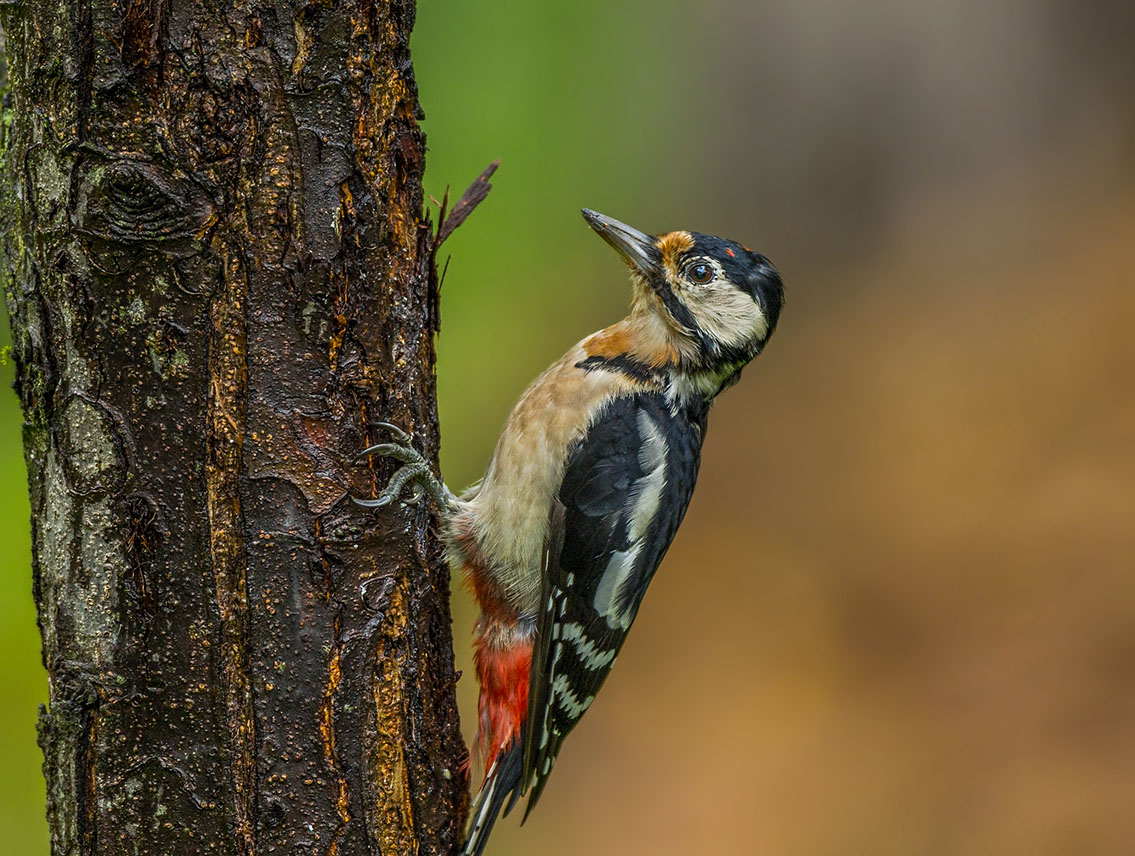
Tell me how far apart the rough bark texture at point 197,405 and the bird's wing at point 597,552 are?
82 centimetres

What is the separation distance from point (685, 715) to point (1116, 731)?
2.39m

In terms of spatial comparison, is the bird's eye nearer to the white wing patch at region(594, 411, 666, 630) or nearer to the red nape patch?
the white wing patch at region(594, 411, 666, 630)

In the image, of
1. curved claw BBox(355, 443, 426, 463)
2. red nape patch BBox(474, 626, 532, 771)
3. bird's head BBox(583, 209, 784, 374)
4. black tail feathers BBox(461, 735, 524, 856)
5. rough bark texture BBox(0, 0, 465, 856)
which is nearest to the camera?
rough bark texture BBox(0, 0, 465, 856)

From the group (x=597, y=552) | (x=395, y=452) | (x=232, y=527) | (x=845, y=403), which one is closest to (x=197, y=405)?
(x=232, y=527)

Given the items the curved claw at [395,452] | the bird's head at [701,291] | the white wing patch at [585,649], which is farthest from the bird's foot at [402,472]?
the bird's head at [701,291]

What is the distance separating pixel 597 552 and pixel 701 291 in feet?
2.90

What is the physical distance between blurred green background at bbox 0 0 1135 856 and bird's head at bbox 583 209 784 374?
202cm

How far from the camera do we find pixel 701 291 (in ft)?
10.6

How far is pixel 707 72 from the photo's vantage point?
7379 mm

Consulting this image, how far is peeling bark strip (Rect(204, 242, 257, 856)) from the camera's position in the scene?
1949 millimetres

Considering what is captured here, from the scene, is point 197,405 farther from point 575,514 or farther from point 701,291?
point 701,291

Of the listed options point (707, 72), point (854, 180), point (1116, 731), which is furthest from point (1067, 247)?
point (1116, 731)

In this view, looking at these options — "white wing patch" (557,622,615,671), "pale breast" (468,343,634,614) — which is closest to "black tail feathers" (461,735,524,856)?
"white wing patch" (557,622,615,671)

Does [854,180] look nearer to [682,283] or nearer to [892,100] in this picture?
[892,100]
